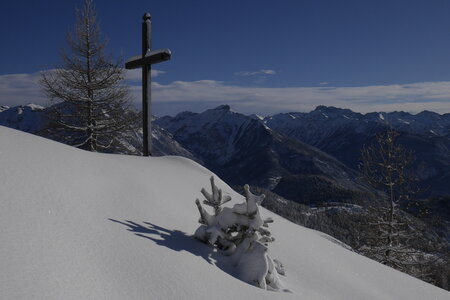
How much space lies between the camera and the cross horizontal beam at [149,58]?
8.00 metres

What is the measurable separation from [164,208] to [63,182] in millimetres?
1470

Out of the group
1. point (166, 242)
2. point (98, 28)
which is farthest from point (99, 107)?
point (166, 242)

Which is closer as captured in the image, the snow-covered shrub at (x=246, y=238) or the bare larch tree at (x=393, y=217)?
the snow-covered shrub at (x=246, y=238)

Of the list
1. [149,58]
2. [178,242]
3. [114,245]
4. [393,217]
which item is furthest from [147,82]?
[393,217]

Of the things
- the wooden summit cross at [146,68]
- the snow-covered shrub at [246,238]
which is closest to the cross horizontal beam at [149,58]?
the wooden summit cross at [146,68]

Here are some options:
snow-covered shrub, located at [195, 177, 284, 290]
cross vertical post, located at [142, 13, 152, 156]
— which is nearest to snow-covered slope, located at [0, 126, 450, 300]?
snow-covered shrub, located at [195, 177, 284, 290]

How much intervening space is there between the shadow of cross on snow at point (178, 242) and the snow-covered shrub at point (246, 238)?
11 cm

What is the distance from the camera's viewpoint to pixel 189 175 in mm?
6898

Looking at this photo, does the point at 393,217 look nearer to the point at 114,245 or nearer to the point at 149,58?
the point at 149,58

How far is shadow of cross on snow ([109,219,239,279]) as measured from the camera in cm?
359

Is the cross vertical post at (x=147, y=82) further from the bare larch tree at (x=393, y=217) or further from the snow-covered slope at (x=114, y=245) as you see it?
the bare larch tree at (x=393, y=217)

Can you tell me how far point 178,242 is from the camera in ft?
12.5

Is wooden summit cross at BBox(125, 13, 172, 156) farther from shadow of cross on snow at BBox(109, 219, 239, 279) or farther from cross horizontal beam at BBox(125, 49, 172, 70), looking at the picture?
shadow of cross on snow at BBox(109, 219, 239, 279)

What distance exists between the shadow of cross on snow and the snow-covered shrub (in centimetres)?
11
